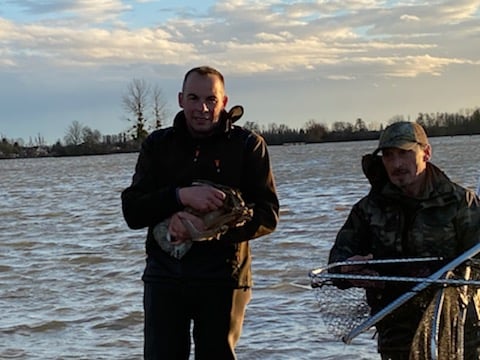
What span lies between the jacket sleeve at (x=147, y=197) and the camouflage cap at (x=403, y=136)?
1069mm

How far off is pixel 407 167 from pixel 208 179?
1.03 metres

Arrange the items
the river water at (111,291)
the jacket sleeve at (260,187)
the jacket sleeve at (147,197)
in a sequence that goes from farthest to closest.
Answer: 1. the river water at (111,291)
2. the jacket sleeve at (260,187)
3. the jacket sleeve at (147,197)

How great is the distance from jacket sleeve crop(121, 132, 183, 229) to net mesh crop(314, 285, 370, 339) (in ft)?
2.78

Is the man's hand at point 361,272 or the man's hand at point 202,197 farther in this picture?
the man's hand at point 202,197

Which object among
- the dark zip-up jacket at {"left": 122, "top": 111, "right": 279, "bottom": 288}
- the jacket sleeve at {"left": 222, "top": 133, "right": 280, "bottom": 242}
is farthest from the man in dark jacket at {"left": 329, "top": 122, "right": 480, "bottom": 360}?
the dark zip-up jacket at {"left": 122, "top": 111, "right": 279, "bottom": 288}

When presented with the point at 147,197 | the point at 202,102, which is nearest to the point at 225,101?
the point at 202,102

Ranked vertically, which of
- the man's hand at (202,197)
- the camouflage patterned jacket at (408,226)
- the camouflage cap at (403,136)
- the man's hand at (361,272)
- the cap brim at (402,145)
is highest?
the camouflage cap at (403,136)

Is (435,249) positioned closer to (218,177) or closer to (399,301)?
(399,301)

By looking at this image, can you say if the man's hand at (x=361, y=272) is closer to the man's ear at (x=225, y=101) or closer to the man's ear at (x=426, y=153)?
the man's ear at (x=426, y=153)

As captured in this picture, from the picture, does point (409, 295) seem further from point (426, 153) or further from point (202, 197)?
point (202, 197)

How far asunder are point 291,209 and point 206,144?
1810cm

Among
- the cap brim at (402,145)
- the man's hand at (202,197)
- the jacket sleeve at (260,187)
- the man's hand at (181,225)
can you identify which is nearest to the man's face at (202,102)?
the jacket sleeve at (260,187)

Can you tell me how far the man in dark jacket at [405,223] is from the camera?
14.4 ft

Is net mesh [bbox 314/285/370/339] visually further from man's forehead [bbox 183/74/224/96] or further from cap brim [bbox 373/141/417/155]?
man's forehead [bbox 183/74/224/96]
